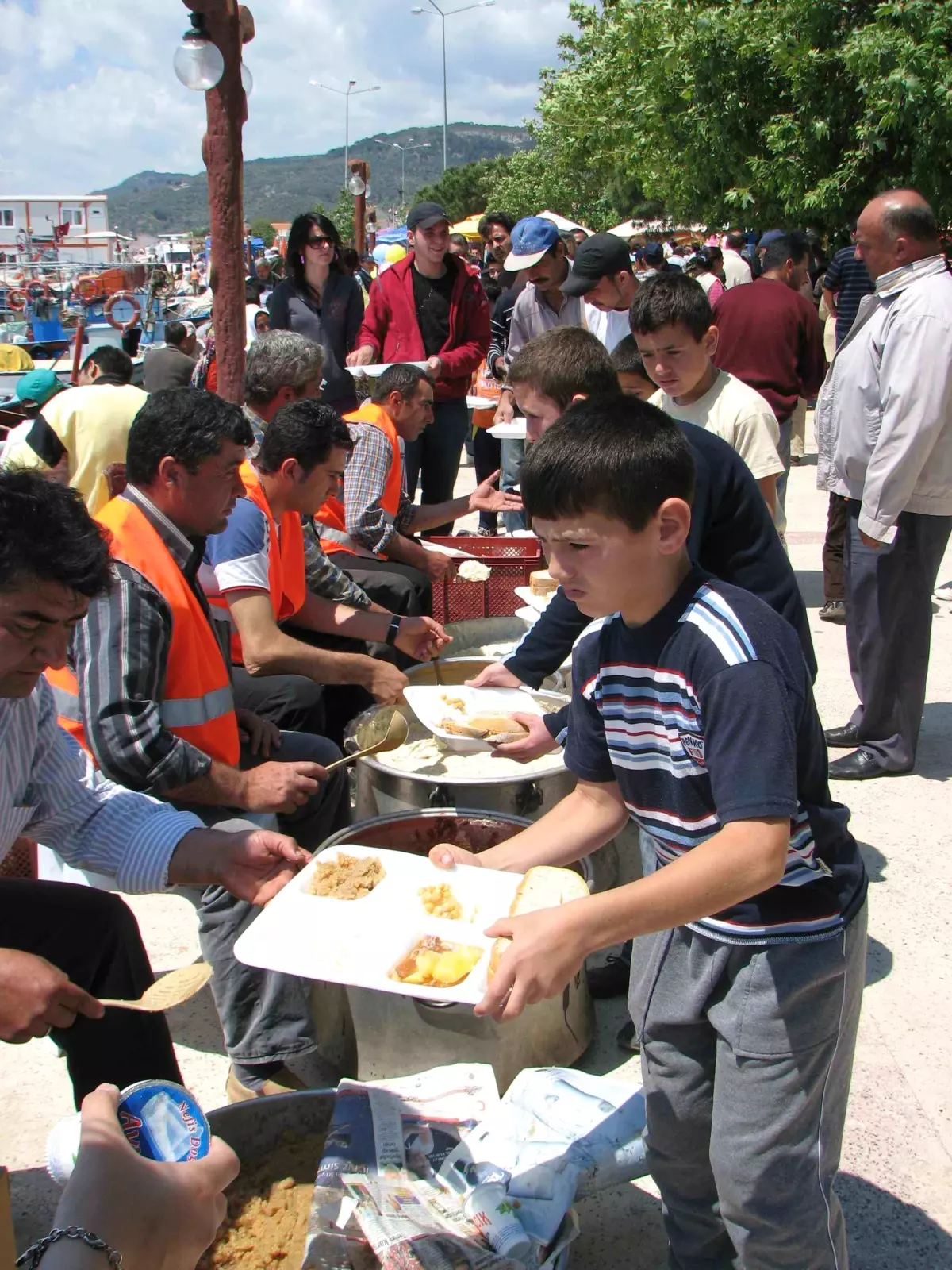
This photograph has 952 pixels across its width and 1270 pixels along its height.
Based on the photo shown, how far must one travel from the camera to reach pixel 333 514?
194 inches

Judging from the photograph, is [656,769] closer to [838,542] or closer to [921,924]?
[921,924]

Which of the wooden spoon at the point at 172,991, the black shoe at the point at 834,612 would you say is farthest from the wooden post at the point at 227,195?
the wooden spoon at the point at 172,991

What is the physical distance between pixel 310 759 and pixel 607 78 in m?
17.8

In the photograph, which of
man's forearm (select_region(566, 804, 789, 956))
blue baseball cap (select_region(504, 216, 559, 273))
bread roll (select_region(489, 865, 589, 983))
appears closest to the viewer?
man's forearm (select_region(566, 804, 789, 956))

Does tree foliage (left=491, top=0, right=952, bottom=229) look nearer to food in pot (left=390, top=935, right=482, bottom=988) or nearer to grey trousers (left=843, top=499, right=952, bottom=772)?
grey trousers (left=843, top=499, right=952, bottom=772)

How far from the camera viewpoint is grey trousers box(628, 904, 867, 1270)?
1590 mm

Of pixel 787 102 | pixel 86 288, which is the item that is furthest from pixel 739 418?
pixel 86 288

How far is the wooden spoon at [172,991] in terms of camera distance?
1897mm

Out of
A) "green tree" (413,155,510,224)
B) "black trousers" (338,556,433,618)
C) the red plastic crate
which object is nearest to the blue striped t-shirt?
"black trousers" (338,556,433,618)

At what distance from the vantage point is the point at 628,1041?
9.05ft

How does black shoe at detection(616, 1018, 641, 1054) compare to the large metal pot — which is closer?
the large metal pot

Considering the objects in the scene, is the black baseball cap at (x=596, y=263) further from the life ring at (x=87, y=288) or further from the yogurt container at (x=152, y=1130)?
the life ring at (x=87, y=288)

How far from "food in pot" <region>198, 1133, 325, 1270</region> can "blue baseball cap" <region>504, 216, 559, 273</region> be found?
5.28 m

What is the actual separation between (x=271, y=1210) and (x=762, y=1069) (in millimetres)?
1085
